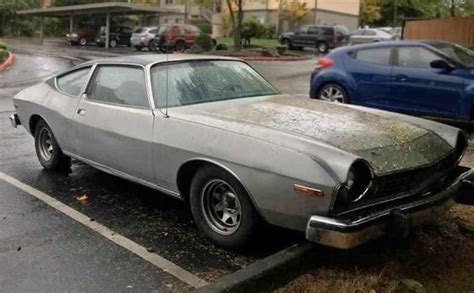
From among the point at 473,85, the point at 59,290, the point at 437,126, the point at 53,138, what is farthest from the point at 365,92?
the point at 59,290

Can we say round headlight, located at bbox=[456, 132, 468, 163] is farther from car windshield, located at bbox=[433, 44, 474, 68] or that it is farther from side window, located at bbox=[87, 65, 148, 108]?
car windshield, located at bbox=[433, 44, 474, 68]

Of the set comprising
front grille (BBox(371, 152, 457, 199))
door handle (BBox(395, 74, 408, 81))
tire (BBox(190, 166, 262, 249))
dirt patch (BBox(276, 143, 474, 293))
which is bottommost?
dirt patch (BBox(276, 143, 474, 293))

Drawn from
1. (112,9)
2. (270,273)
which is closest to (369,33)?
(112,9)

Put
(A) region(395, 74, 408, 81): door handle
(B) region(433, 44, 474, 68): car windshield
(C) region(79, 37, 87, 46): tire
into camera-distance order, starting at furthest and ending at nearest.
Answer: (C) region(79, 37, 87, 46): tire < (A) region(395, 74, 408, 81): door handle < (B) region(433, 44, 474, 68): car windshield

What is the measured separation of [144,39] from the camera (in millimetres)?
34656

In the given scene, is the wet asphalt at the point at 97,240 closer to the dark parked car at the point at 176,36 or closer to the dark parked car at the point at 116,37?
the dark parked car at the point at 176,36

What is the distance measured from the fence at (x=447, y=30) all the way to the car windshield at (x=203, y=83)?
53.9ft

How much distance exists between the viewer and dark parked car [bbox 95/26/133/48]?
39134 millimetres

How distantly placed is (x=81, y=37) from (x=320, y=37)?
18.0m

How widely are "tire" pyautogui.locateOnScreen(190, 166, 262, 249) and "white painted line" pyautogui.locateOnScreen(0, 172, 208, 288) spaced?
439 millimetres

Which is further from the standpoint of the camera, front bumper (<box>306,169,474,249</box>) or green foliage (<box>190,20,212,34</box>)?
green foliage (<box>190,20,212,34</box>)

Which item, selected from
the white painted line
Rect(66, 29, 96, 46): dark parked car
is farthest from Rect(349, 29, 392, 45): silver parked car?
the white painted line

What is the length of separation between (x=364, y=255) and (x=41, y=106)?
3923 millimetres

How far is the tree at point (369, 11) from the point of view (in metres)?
52.0
